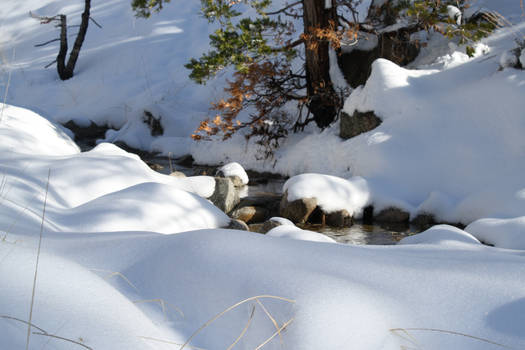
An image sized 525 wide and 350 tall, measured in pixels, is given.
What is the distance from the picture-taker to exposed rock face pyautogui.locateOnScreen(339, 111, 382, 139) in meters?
5.54

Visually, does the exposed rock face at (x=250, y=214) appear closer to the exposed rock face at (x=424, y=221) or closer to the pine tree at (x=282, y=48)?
the exposed rock face at (x=424, y=221)

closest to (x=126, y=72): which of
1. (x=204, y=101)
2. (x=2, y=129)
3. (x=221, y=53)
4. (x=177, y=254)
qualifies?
(x=204, y=101)

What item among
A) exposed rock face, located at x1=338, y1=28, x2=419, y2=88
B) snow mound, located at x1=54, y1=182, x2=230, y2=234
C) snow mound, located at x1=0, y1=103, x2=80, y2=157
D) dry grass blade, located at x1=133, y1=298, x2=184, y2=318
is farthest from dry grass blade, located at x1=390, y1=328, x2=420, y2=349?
exposed rock face, located at x1=338, y1=28, x2=419, y2=88

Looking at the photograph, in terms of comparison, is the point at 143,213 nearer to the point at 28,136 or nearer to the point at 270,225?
the point at 270,225

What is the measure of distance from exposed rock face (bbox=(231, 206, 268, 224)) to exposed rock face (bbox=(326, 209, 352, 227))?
701mm

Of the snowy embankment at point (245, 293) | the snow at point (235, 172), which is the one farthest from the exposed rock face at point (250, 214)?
the snowy embankment at point (245, 293)

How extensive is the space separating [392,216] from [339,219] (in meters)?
0.54

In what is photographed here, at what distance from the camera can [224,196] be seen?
478 centimetres

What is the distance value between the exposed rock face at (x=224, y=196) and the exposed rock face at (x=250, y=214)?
0.12 meters

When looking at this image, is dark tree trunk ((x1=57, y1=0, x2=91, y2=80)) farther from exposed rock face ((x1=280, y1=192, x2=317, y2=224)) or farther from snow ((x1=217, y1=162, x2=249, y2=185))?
exposed rock face ((x1=280, y1=192, x2=317, y2=224))

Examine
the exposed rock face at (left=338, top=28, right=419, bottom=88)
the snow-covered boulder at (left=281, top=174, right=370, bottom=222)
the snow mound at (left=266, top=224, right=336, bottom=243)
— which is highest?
the exposed rock face at (left=338, top=28, right=419, bottom=88)

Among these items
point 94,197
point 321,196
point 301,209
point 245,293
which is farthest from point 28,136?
point 245,293

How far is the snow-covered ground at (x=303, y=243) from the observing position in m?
1.06

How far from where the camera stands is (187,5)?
15.1 metres
